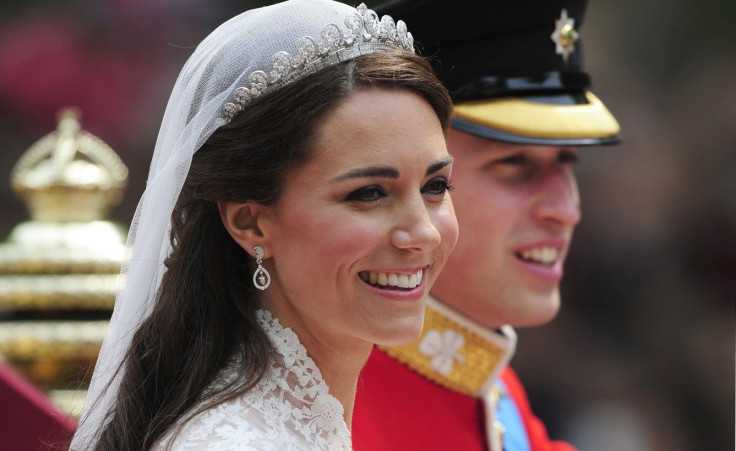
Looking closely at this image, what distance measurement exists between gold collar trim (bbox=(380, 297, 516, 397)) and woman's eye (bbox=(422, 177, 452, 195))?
862 millimetres

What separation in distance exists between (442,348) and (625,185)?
3536 millimetres

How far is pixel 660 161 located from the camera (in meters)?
6.38

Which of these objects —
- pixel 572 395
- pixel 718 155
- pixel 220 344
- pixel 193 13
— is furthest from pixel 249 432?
pixel 718 155

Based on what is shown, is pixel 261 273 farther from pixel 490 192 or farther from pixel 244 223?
pixel 490 192

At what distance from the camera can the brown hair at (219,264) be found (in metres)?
1.88

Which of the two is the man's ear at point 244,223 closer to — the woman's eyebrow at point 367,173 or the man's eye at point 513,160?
the woman's eyebrow at point 367,173

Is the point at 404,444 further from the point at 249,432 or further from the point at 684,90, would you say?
the point at 684,90

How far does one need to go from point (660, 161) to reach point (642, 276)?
65 cm

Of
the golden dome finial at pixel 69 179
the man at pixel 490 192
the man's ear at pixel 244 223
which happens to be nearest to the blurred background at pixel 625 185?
the golden dome finial at pixel 69 179

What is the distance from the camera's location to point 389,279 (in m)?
1.93

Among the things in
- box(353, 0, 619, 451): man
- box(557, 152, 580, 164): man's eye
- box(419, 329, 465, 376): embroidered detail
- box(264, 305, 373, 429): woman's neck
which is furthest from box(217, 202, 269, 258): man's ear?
box(557, 152, 580, 164): man's eye

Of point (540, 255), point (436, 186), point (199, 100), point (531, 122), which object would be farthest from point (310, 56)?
point (540, 255)

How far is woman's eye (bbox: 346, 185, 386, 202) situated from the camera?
74.2 inches

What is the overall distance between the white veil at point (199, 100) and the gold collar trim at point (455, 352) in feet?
2.99
